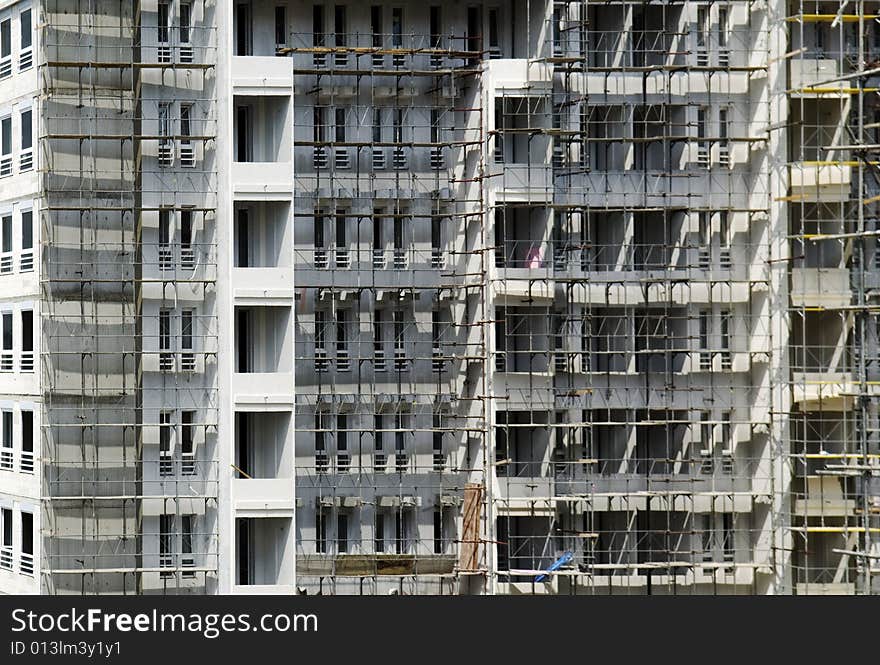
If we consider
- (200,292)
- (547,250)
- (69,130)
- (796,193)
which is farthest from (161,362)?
(796,193)

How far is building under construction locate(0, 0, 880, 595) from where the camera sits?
3675 cm

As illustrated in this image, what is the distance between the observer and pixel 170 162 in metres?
37.6

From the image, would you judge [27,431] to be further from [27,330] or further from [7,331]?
[7,331]

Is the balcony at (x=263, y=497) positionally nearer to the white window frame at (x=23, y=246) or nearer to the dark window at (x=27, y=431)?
the dark window at (x=27, y=431)

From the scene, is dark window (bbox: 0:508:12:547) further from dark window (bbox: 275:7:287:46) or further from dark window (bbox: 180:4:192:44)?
dark window (bbox: 275:7:287:46)

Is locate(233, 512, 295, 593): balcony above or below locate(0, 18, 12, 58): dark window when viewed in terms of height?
below

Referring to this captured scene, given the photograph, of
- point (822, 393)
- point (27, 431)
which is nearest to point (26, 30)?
point (27, 431)

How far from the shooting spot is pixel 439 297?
38312mm

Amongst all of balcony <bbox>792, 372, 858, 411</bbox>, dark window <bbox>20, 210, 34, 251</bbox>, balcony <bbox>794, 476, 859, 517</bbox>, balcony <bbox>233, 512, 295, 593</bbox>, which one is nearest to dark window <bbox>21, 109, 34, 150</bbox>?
dark window <bbox>20, 210, 34, 251</bbox>

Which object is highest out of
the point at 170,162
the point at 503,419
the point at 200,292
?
the point at 170,162

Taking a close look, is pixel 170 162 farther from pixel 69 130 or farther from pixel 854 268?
pixel 854 268

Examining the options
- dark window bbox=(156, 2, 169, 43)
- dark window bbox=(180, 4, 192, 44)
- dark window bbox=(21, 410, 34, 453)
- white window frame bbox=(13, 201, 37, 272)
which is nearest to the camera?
dark window bbox=(21, 410, 34, 453)

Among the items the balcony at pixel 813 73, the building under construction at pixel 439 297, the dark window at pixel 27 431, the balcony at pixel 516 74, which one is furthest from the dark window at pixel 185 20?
the balcony at pixel 813 73

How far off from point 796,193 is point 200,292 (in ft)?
37.6
